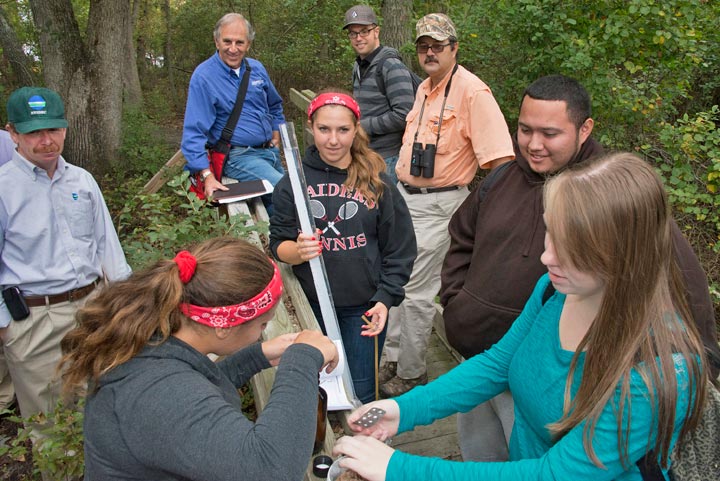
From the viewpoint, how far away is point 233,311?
160 cm

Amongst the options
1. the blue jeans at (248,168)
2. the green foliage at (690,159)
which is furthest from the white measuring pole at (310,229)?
the green foliage at (690,159)

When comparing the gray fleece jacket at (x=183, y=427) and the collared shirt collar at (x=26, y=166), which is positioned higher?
the collared shirt collar at (x=26, y=166)

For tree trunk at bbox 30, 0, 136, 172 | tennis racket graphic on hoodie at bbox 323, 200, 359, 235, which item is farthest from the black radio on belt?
tree trunk at bbox 30, 0, 136, 172

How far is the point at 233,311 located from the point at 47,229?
204 cm

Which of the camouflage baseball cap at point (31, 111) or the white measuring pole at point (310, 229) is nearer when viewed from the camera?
the white measuring pole at point (310, 229)

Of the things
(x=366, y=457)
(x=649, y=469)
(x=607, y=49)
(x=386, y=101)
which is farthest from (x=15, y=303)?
(x=607, y=49)

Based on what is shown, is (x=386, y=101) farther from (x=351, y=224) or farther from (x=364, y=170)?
(x=351, y=224)

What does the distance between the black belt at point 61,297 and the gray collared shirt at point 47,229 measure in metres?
0.03

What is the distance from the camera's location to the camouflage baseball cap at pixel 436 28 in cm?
383

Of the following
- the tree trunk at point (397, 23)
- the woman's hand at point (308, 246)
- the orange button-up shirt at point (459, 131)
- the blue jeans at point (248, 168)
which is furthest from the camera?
the tree trunk at point (397, 23)

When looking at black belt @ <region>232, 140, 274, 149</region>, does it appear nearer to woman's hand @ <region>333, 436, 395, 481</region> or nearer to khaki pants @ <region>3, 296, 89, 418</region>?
khaki pants @ <region>3, 296, 89, 418</region>

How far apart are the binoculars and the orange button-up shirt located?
0.04m

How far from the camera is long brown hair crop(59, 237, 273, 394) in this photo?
4.89 feet

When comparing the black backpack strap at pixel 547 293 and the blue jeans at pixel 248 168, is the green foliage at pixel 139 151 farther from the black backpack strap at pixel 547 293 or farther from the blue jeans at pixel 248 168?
the black backpack strap at pixel 547 293
